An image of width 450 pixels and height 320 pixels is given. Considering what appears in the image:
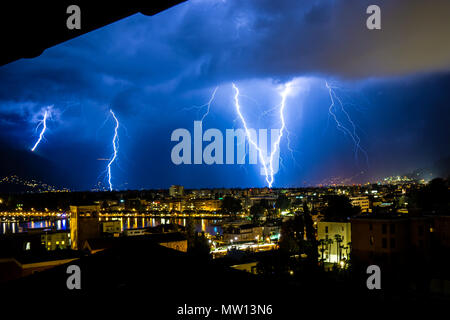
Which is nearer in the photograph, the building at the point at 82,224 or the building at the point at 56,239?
the building at the point at 82,224

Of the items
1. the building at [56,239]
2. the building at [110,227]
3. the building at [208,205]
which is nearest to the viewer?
the building at [56,239]

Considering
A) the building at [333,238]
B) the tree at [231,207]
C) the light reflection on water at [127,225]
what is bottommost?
the light reflection on water at [127,225]

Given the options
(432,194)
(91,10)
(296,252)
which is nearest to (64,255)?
(296,252)

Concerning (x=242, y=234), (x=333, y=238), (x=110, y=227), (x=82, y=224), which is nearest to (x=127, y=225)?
(x=110, y=227)

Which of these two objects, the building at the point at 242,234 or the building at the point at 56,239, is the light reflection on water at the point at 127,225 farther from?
the building at the point at 56,239

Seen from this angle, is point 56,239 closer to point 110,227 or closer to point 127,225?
point 110,227

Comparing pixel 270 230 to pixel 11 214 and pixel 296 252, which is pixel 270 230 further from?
pixel 11 214

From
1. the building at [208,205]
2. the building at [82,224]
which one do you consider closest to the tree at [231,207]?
the building at [208,205]
